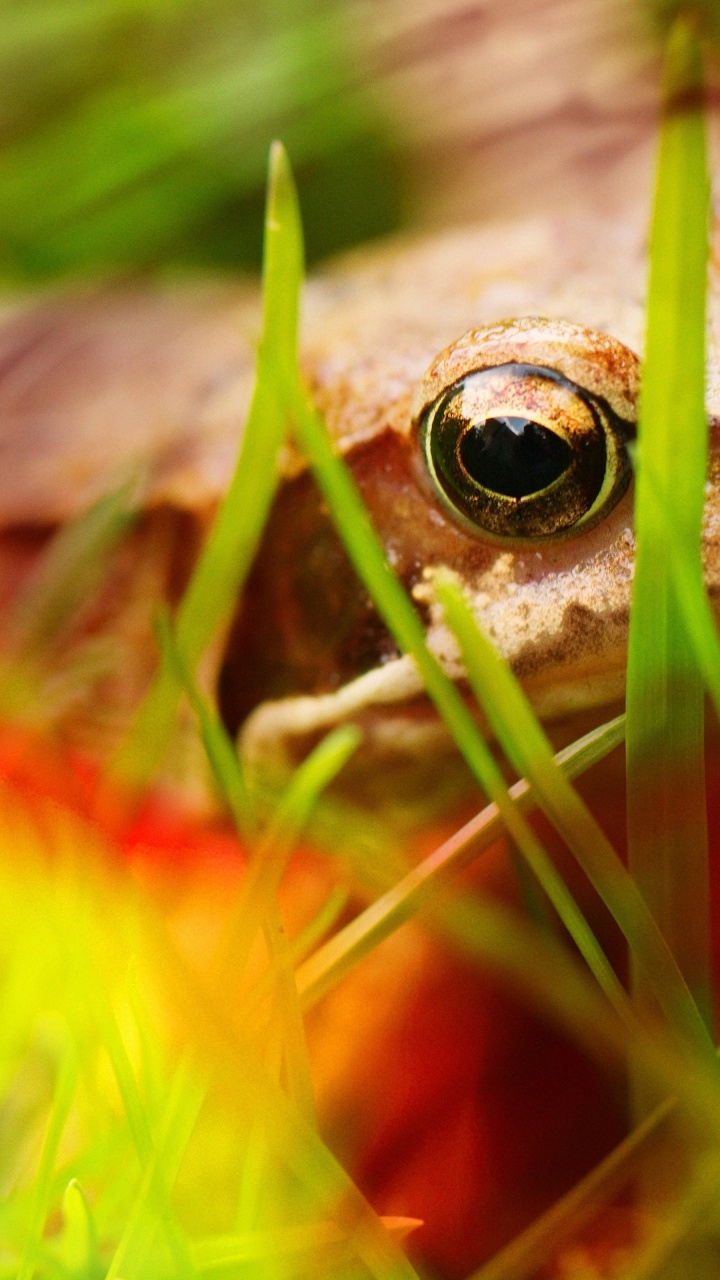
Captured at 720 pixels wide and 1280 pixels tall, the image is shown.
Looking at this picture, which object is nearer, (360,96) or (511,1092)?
(511,1092)

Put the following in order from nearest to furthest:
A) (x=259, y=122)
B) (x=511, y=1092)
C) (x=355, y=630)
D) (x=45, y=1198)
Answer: (x=45, y=1198) < (x=511, y=1092) < (x=355, y=630) < (x=259, y=122)

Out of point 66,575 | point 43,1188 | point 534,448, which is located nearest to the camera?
point 43,1188

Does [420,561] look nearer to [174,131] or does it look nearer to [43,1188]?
[43,1188]

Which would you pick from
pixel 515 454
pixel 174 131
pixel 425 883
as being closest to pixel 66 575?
pixel 515 454

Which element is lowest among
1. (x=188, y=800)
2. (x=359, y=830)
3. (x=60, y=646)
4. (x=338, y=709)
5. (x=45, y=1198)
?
(x=45, y=1198)

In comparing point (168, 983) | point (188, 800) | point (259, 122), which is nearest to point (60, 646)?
point (188, 800)

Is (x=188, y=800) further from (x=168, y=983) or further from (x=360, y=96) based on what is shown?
(x=360, y=96)
